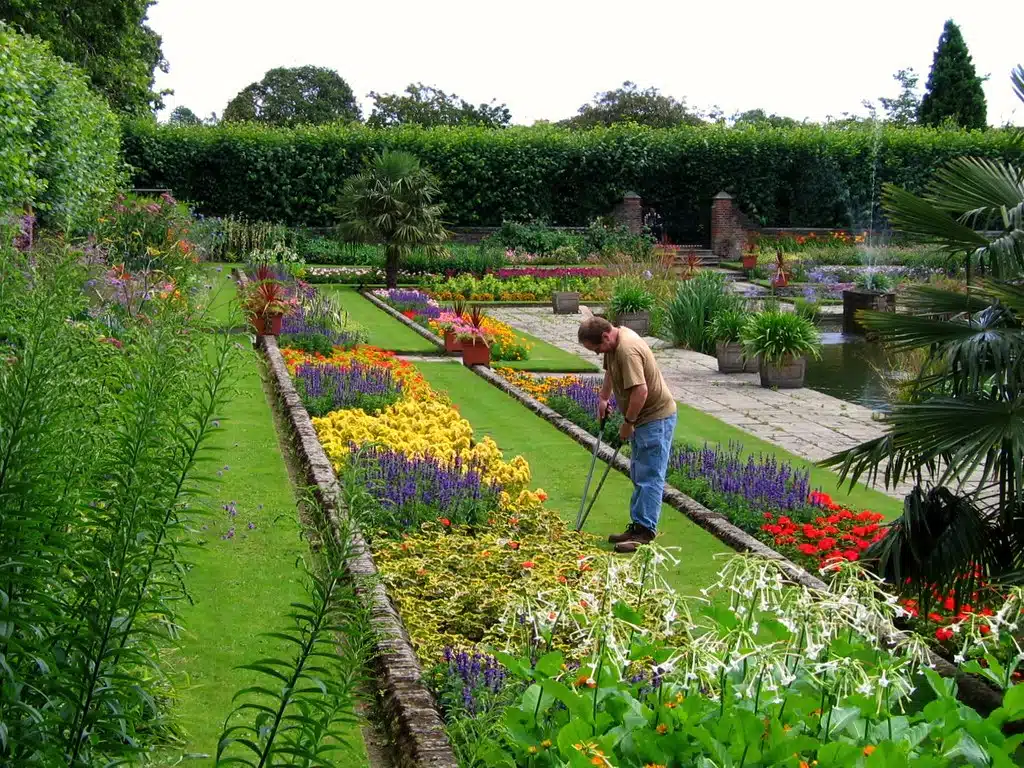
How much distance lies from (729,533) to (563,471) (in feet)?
6.94

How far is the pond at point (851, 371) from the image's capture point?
13.5 metres

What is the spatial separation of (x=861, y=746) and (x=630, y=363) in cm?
394

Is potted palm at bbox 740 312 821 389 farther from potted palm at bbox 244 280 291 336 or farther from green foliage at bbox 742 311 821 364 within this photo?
potted palm at bbox 244 280 291 336

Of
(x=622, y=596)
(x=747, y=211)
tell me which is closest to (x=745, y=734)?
(x=622, y=596)

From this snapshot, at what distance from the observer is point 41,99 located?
44.4 ft

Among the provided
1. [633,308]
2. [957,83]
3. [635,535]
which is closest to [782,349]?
[633,308]

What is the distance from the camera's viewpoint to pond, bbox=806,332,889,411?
13.5m

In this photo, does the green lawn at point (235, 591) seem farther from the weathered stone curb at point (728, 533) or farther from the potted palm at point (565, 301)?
the potted palm at point (565, 301)

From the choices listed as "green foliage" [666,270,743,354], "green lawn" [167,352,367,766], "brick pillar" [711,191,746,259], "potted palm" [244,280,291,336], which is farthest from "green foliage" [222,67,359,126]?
"green lawn" [167,352,367,766]

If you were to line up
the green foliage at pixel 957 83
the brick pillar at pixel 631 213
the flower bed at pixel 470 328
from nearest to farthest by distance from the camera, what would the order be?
the flower bed at pixel 470 328 → the brick pillar at pixel 631 213 → the green foliage at pixel 957 83

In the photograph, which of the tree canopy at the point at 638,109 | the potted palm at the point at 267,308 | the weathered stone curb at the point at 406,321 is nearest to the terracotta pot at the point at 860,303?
the weathered stone curb at the point at 406,321

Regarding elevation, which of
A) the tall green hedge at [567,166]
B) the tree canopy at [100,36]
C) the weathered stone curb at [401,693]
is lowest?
the weathered stone curb at [401,693]

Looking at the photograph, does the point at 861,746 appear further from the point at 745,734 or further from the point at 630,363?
the point at 630,363

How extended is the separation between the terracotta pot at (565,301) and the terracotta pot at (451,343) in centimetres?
660
